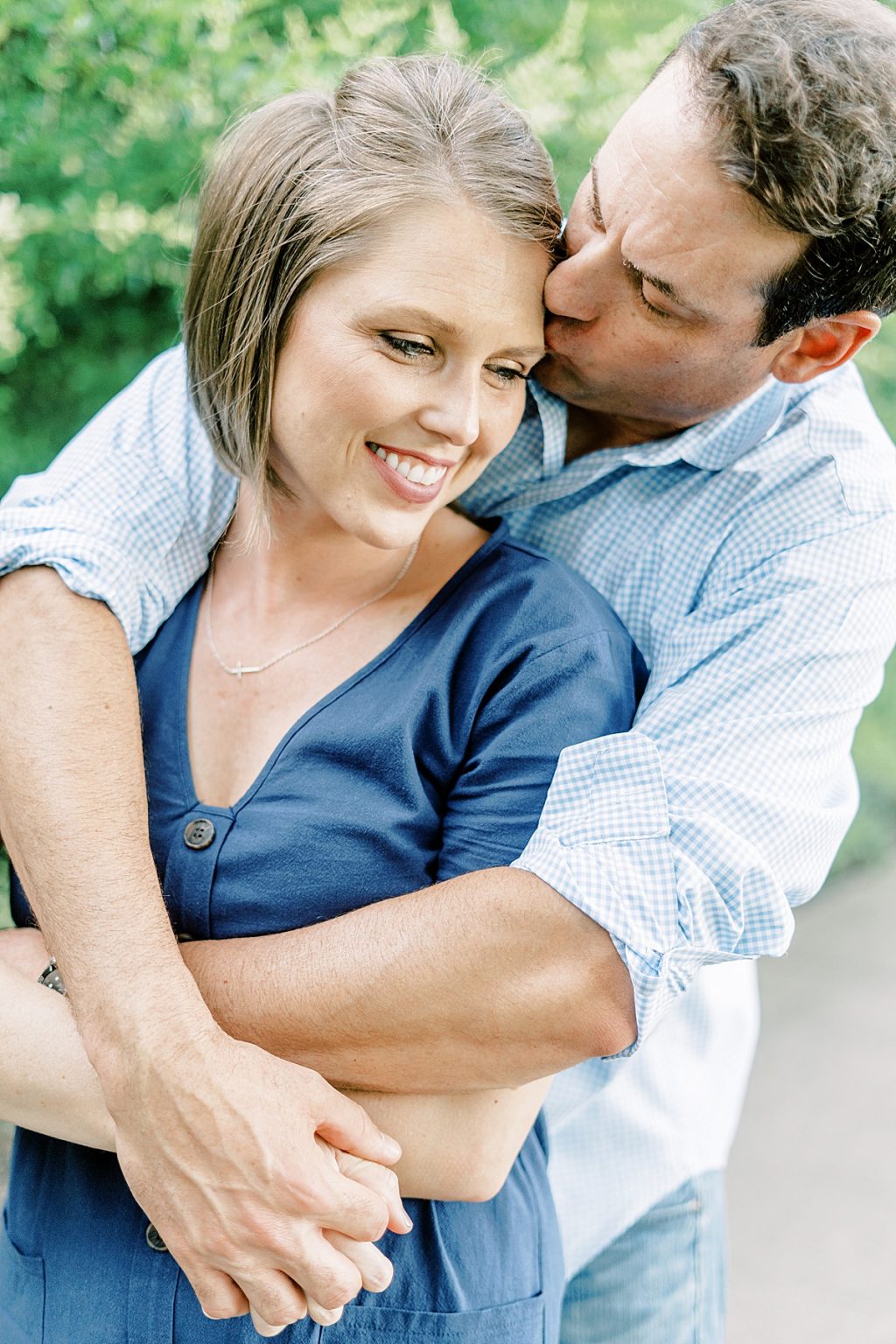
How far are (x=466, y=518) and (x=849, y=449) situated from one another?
0.51 meters

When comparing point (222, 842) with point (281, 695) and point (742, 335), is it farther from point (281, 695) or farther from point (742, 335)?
point (742, 335)

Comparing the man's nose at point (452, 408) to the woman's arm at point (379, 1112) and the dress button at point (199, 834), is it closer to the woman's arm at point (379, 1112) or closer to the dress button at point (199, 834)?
the dress button at point (199, 834)

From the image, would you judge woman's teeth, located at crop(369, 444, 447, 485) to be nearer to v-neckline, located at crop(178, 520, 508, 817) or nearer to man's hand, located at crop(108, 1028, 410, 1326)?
v-neckline, located at crop(178, 520, 508, 817)

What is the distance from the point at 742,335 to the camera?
1.69m

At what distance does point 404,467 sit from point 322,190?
33 cm

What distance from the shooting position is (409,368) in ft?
5.13

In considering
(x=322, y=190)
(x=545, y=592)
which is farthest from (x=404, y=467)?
(x=322, y=190)

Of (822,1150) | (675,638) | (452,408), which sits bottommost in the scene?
(822,1150)

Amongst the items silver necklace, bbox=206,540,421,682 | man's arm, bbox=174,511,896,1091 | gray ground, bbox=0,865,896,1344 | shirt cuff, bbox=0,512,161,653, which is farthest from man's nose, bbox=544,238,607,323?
gray ground, bbox=0,865,896,1344

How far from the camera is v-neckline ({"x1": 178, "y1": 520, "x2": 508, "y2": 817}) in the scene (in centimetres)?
161

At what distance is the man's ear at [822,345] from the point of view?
5.64ft

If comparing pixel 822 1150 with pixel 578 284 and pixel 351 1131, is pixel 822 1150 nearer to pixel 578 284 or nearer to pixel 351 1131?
pixel 351 1131

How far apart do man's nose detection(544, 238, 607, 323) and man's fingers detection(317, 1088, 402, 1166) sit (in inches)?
37.8

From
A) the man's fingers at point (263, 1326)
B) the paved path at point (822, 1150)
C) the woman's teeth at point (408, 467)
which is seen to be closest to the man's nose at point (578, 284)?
the woman's teeth at point (408, 467)
